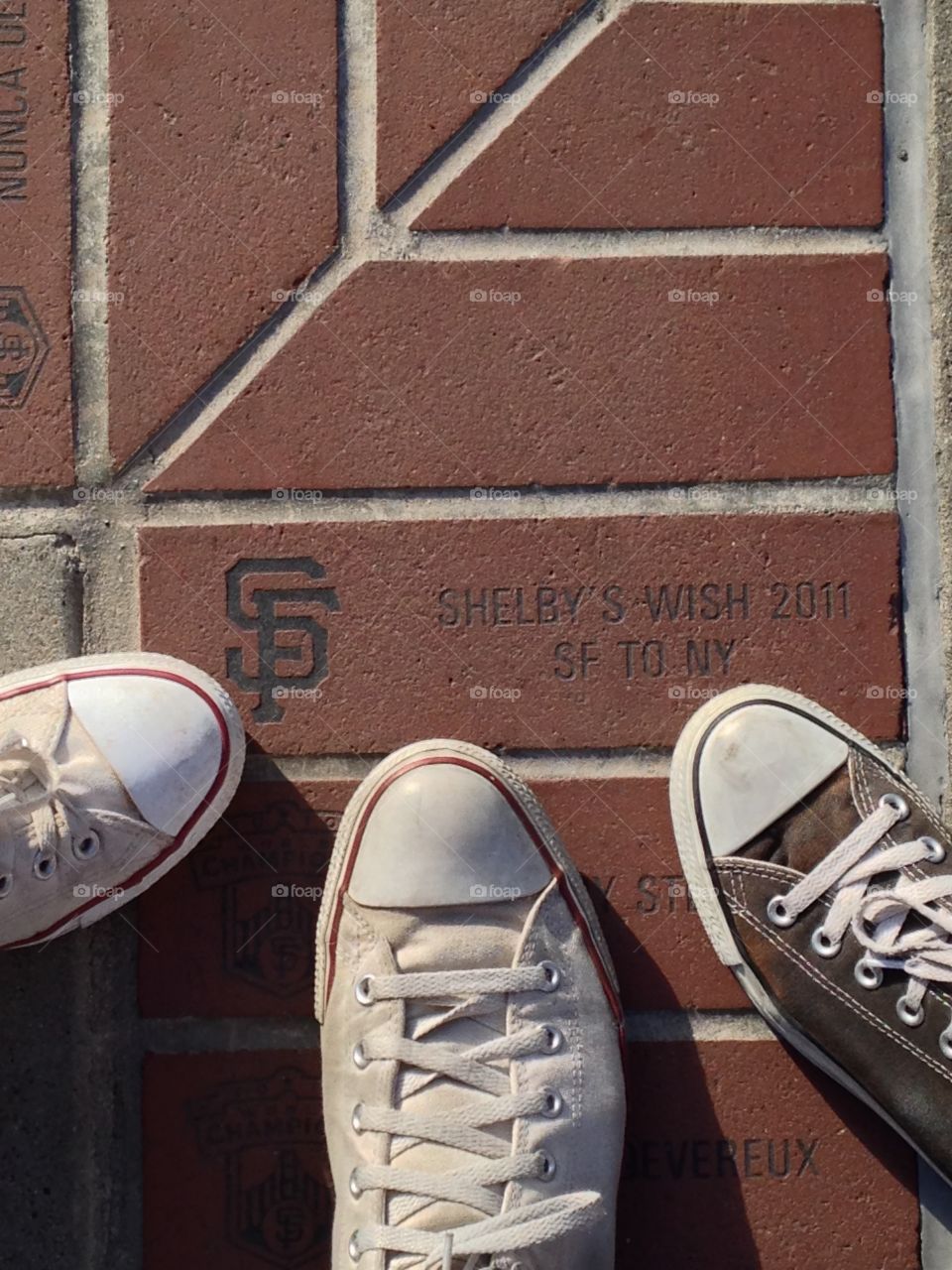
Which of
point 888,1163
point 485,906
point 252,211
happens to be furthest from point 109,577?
point 888,1163

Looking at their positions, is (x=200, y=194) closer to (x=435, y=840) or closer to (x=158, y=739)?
(x=158, y=739)

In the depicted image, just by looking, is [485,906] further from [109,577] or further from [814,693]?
[109,577]

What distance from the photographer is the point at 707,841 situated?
1.31m

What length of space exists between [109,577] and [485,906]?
59 centimetres

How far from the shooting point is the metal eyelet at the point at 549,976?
1298mm

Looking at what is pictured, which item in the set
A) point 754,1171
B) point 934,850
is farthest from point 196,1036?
point 934,850

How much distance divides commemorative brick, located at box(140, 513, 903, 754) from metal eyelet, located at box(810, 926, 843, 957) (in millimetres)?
283

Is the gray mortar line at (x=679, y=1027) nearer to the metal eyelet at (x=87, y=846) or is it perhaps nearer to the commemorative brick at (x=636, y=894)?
the commemorative brick at (x=636, y=894)

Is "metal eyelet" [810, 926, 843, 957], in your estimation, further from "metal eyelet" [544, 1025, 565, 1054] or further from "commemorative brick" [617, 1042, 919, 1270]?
"metal eyelet" [544, 1025, 565, 1054]

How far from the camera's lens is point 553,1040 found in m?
1.30

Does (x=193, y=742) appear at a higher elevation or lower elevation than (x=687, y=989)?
higher

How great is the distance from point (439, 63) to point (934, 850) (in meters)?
1.11

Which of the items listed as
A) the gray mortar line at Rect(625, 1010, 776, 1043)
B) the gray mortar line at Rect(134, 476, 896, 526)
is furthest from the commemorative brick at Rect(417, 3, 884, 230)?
the gray mortar line at Rect(625, 1010, 776, 1043)

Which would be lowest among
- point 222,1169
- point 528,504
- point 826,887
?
point 222,1169
